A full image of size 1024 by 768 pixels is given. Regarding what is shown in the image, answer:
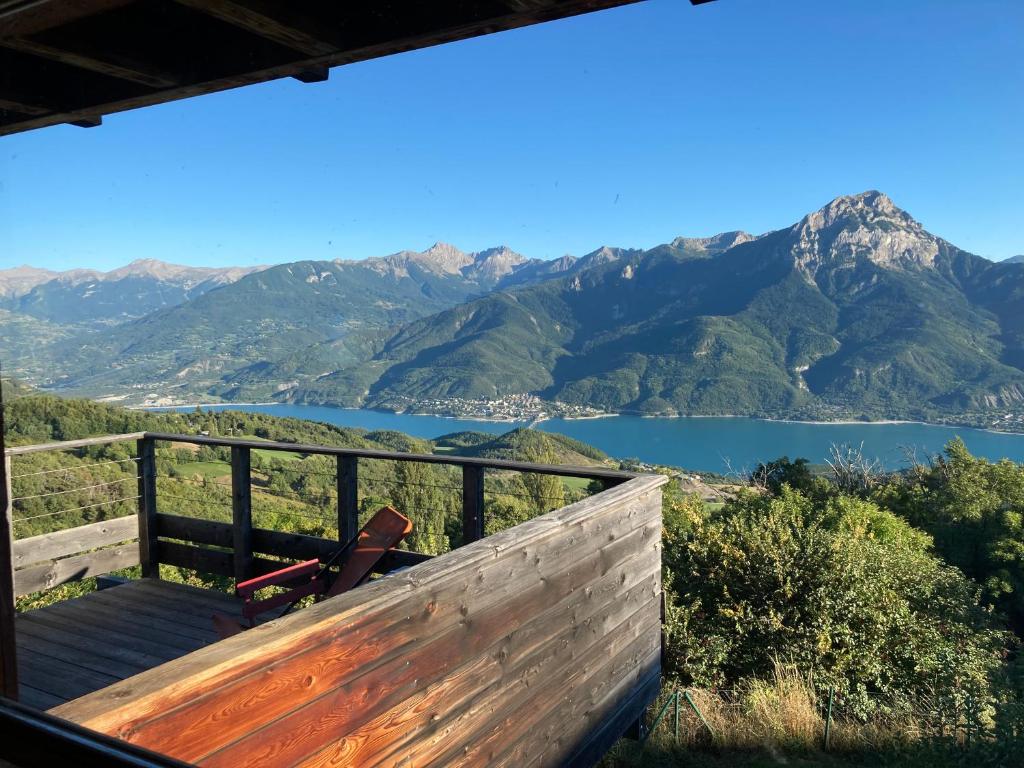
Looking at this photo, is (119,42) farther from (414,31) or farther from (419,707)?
(419,707)

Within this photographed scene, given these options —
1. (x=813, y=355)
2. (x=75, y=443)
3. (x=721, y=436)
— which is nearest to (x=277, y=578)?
(x=75, y=443)

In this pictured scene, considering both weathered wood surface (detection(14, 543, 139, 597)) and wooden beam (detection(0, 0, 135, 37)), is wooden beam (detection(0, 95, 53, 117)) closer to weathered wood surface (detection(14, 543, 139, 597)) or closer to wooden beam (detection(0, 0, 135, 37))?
wooden beam (detection(0, 0, 135, 37))

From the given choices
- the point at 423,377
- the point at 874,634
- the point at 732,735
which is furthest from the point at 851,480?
the point at 423,377

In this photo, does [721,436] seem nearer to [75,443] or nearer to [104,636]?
[75,443]

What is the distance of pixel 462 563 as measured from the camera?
2.16 m

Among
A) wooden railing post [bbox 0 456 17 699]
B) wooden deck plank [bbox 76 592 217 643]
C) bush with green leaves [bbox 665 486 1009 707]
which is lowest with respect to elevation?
bush with green leaves [bbox 665 486 1009 707]

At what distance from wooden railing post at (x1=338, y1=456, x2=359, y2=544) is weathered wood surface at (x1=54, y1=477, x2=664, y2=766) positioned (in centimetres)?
154

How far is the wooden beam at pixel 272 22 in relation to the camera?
1396 millimetres

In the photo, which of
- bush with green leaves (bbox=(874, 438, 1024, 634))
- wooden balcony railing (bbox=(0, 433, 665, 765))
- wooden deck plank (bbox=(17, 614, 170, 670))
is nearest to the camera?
wooden balcony railing (bbox=(0, 433, 665, 765))

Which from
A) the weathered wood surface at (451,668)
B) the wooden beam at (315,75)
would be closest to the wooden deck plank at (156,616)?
the weathered wood surface at (451,668)

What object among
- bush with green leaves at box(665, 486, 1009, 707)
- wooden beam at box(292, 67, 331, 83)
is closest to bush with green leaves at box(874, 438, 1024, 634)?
bush with green leaves at box(665, 486, 1009, 707)

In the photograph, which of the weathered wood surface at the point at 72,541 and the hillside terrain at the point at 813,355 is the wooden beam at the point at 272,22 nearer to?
the weathered wood surface at the point at 72,541

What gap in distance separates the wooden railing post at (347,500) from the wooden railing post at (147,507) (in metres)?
1.39

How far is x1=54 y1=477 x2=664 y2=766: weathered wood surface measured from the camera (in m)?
1.40
